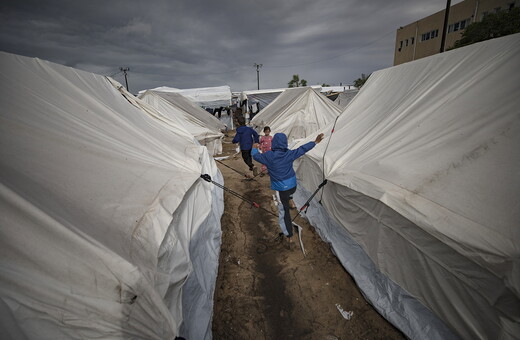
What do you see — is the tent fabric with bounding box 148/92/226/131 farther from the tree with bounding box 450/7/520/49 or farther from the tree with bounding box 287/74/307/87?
the tree with bounding box 287/74/307/87

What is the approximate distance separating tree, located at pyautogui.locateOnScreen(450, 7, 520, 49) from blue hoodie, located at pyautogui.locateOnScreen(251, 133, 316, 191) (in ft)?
64.3

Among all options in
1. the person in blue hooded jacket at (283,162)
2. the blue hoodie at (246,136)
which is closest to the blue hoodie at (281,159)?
the person in blue hooded jacket at (283,162)

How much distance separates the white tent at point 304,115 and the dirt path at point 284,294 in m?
6.63

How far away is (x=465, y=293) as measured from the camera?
1737mm

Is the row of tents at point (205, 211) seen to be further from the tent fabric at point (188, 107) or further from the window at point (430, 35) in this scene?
the window at point (430, 35)

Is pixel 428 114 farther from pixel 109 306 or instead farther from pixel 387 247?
pixel 109 306

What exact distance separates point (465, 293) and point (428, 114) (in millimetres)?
2017

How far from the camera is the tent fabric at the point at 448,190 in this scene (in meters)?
1.62

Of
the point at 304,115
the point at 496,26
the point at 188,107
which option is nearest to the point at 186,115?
the point at 188,107

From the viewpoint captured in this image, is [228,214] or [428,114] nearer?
[428,114]

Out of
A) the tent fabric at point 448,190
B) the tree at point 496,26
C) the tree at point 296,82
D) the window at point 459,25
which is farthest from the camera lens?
the tree at point 296,82

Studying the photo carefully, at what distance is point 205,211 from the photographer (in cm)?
352

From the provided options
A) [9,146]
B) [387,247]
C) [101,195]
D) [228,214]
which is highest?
[9,146]

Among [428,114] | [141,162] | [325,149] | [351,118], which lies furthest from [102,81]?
[428,114]
